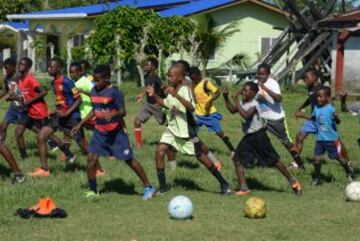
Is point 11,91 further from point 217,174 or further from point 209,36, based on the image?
point 209,36

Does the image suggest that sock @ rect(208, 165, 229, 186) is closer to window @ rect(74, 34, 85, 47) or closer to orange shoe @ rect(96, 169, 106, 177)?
orange shoe @ rect(96, 169, 106, 177)

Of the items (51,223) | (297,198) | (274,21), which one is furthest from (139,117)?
(274,21)

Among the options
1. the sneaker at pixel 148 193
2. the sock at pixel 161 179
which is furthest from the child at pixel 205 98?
the sneaker at pixel 148 193

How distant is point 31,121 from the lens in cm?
1023

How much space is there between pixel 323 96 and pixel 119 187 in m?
2.85

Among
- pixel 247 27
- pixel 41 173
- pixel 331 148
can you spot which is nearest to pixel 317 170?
pixel 331 148

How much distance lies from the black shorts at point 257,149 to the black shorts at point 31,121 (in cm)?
276

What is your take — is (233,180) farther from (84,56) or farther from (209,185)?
(84,56)

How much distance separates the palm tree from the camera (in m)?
31.5

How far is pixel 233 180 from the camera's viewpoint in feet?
31.6

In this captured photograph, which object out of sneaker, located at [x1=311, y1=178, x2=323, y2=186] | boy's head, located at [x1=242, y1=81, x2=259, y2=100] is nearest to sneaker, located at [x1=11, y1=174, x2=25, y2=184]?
boy's head, located at [x1=242, y1=81, x2=259, y2=100]

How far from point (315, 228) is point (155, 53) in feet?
67.7

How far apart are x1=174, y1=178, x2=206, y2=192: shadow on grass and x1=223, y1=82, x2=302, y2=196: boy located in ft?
1.87

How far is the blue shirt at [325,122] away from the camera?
375 inches
